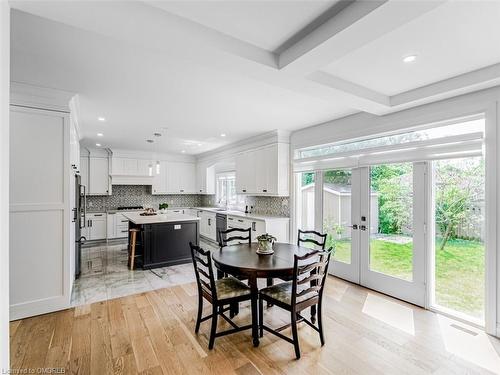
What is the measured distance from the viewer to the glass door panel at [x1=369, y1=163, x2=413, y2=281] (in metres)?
3.39

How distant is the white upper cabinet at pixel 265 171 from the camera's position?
4980 mm

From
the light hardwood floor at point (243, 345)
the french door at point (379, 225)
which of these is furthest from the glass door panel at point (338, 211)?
the light hardwood floor at point (243, 345)

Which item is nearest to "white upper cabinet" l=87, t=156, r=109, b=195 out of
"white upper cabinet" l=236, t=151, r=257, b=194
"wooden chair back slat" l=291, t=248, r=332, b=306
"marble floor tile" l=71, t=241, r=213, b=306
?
"marble floor tile" l=71, t=241, r=213, b=306

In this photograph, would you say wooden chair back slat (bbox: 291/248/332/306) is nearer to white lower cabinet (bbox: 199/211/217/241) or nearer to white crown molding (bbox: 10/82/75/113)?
white crown molding (bbox: 10/82/75/113)

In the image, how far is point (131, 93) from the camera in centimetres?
309

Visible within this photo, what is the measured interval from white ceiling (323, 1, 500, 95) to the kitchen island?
12.6ft

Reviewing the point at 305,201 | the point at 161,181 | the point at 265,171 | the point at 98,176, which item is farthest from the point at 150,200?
the point at 305,201

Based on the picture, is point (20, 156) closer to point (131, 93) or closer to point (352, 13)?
point (131, 93)

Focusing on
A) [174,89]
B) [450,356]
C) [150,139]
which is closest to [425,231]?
[450,356]

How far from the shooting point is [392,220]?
3572 millimetres

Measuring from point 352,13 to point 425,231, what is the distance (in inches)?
109

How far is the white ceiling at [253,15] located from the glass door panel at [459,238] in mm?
2443

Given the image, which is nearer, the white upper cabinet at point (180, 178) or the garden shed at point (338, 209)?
the garden shed at point (338, 209)

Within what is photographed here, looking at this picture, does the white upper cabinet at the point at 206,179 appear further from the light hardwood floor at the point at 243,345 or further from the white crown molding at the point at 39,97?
the light hardwood floor at the point at 243,345
